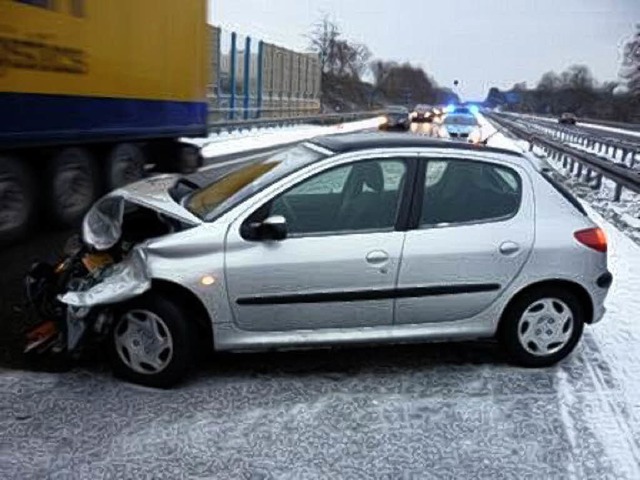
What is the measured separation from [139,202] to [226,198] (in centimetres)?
56

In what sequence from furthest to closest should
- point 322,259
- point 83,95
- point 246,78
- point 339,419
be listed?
1. point 246,78
2. point 83,95
3. point 322,259
4. point 339,419

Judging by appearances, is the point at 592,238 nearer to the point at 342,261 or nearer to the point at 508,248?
the point at 508,248

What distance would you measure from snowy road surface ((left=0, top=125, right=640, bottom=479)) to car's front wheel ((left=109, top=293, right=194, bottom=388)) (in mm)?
112

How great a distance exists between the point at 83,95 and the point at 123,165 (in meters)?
2.33

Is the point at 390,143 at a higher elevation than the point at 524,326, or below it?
higher

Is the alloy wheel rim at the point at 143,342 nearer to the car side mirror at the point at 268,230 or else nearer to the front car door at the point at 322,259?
the front car door at the point at 322,259

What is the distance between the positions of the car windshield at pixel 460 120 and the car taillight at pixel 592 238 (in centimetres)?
2846

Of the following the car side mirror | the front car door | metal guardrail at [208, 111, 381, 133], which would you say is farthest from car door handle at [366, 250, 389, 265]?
metal guardrail at [208, 111, 381, 133]

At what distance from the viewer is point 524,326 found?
5.27m

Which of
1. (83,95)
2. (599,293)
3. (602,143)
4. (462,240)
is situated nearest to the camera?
(462,240)

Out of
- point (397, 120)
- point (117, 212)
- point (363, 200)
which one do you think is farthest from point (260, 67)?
point (363, 200)

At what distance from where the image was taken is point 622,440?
4.26m

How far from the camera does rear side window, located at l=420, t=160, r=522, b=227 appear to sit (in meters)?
5.12

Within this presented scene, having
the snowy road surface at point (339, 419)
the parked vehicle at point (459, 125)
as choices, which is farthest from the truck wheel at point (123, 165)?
the parked vehicle at point (459, 125)
